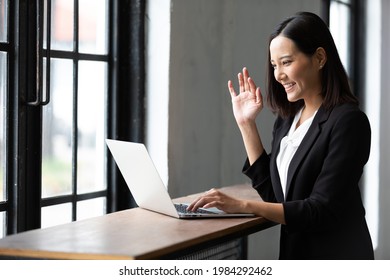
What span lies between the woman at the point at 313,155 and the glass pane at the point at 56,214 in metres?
0.92

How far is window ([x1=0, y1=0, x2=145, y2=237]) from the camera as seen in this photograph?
3061 millimetres

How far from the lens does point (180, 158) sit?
3.87m

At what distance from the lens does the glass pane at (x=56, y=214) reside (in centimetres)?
331

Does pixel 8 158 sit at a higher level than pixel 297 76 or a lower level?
lower

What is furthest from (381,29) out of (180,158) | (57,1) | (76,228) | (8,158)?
(76,228)

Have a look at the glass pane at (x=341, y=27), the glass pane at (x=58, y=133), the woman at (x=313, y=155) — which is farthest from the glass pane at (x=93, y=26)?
the glass pane at (x=341, y=27)

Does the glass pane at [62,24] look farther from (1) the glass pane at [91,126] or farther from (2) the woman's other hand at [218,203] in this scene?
(2) the woman's other hand at [218,203]

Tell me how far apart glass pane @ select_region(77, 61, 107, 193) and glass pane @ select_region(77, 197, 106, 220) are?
0.18ft

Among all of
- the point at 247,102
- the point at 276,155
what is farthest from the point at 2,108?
the point at 276,155

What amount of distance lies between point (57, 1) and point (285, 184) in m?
1.29

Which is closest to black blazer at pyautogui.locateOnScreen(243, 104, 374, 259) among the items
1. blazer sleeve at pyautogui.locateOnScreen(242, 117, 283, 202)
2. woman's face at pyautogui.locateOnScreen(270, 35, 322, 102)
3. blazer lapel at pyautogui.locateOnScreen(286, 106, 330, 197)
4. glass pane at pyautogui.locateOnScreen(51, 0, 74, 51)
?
blazer lapel at pyautogui.locateOnScreen(286, 106, 330, 197)

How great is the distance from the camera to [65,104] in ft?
11.2

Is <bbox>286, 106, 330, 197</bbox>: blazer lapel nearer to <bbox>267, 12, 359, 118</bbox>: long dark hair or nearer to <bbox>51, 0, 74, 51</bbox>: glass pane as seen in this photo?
<bbox>267, 12, 359, 118</bbox>: long dark hair
